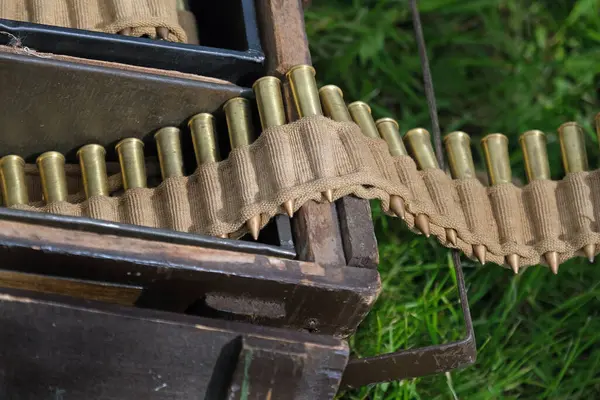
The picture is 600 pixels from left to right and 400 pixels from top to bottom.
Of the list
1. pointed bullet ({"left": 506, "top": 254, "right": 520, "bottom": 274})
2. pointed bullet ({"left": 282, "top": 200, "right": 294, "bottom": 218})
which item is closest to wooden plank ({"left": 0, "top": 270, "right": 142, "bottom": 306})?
pointed bullet ({"left": 282, "top": 200, "right": 294, "bottom": 218})

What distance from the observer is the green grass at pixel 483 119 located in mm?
2574

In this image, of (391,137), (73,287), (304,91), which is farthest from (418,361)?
(73,287)

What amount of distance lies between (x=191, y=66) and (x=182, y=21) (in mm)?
283

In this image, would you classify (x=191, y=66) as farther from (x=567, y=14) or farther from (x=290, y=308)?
(x=567, y=14)

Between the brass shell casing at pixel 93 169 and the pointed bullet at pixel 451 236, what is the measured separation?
0.78 metres

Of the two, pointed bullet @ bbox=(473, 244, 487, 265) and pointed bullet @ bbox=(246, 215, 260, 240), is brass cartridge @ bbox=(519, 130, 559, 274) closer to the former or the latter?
pointed bullet @ bbox=(473, 244, 487, 265)

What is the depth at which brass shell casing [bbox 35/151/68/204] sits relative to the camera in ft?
6.81

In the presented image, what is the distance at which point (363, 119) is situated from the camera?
213 cm

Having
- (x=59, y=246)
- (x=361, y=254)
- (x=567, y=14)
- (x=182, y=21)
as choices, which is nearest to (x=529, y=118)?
(x=567, y=14)

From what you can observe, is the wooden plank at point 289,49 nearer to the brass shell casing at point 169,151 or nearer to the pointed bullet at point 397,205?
the pointed bullet at point 397,205

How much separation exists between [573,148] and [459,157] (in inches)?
11.7

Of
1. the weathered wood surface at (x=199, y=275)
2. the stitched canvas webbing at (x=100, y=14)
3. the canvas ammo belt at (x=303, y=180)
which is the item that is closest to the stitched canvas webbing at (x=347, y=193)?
the canvas ammo belt at (x=303, y=180)

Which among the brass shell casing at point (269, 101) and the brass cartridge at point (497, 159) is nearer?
the brass shell casing at point (269, 101)

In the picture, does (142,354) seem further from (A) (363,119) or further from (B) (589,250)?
(B) (589,250)
